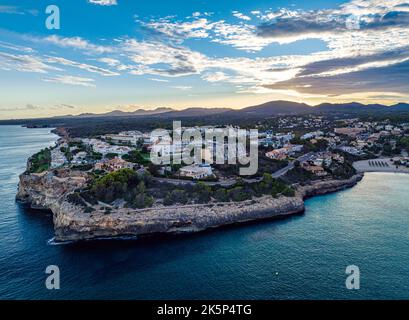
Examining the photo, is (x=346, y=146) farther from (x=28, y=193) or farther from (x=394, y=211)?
(x=28, y=193)

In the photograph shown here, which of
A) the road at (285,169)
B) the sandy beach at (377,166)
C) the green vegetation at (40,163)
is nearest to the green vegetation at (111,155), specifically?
the green vegetation at (40,163)

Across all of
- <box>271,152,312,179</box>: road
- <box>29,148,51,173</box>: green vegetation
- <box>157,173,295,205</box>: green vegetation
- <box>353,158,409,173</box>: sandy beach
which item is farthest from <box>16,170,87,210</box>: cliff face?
<box>353,158,409,173</box>: sandy beach

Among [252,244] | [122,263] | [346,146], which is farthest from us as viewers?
[346,146]

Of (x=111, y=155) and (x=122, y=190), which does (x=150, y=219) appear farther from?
(x=111, y=155)

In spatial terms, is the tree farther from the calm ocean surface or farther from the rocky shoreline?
the calm ocean surface
